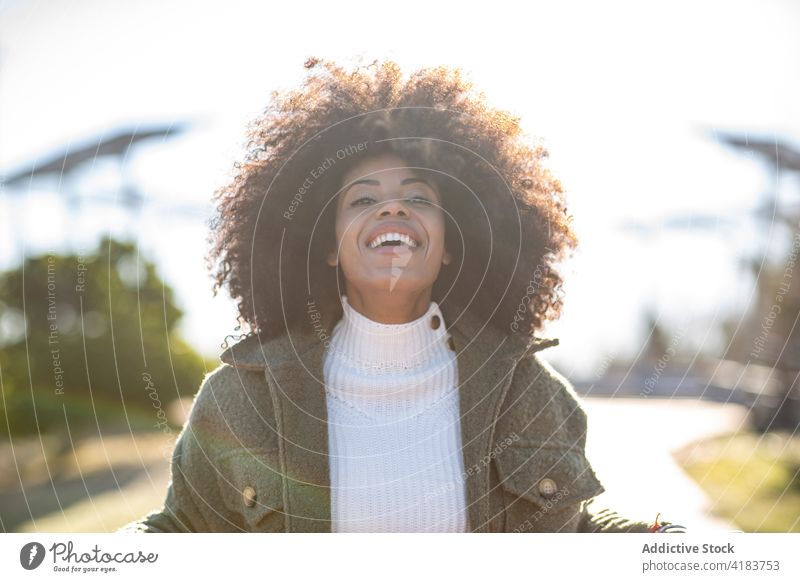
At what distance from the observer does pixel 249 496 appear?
4.43 feet

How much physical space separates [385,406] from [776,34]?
100 cm

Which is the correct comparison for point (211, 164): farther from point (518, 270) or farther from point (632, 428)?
point (632, 428)

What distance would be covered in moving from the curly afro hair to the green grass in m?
0.84

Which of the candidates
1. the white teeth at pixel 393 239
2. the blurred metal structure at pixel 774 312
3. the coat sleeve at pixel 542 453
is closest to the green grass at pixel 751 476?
the blurred metal structure at pixel 774 312

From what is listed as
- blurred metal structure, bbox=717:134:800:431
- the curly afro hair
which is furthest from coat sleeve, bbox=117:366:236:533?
blurred metal structure, bbox=717:134:800:431

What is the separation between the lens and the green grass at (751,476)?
208cm

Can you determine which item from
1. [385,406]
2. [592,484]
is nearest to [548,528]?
[592,484]

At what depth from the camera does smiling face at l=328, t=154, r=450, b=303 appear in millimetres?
1364

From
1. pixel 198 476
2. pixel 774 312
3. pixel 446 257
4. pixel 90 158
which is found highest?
pixel 90 158

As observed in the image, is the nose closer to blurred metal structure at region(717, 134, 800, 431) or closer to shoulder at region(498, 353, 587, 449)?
shoulder at region(498, 353, 587, 449)

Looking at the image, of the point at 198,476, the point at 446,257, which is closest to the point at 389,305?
the point at 446,257

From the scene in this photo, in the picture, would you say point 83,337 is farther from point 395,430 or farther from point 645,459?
point 645,459

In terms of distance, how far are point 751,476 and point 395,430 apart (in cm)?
147

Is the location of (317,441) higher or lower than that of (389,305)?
lower
